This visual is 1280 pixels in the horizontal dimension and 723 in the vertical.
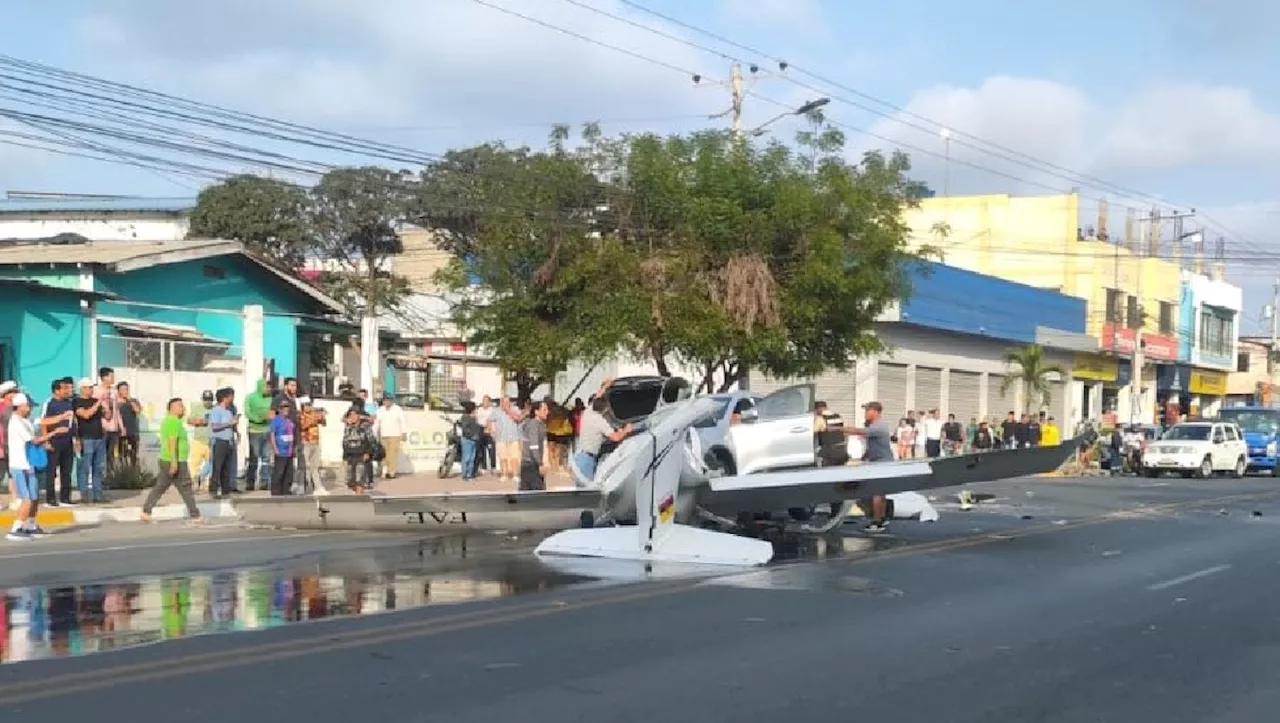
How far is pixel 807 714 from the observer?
24.4 feet

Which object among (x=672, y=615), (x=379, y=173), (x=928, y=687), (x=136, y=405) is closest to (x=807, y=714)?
(x=928, y=687)

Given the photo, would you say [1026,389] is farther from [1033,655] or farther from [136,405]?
[1033,655]

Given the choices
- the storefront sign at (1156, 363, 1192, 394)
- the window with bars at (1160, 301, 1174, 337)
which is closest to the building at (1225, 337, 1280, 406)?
the storefront sign at (1156, 363, 1192, 394)

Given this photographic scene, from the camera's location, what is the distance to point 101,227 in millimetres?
52344

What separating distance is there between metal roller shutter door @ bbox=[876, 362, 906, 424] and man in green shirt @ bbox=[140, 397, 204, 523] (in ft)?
104

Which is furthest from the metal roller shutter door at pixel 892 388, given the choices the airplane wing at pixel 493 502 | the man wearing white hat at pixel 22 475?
the man wearing white hat at pixel 22 475

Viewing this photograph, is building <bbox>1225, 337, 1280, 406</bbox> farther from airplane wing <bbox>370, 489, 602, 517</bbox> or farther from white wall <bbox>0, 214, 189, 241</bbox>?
airplane wing <bbox>370, 489, 602, 517</bbox>

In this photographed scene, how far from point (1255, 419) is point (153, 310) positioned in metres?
32.8

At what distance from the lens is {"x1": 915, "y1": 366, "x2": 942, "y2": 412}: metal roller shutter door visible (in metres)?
49.8

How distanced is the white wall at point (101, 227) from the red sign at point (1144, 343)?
37.9m

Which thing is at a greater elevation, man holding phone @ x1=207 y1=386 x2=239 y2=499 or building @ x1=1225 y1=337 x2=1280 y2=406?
building @ x1=1225 y1=337 x2=1280 y2=406

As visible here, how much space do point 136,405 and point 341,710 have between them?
1636 centimetres

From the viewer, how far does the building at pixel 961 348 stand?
46750 mm

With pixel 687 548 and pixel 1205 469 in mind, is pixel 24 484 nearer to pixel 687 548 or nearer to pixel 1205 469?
pixel 687 548
